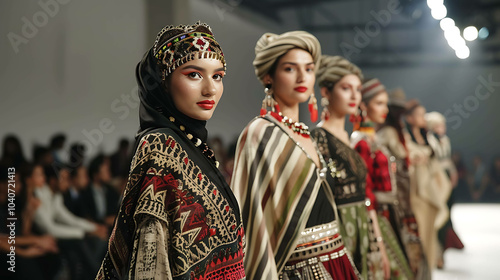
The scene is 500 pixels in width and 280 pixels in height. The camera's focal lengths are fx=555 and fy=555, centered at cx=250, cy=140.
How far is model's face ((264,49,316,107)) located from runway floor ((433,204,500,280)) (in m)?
3.44

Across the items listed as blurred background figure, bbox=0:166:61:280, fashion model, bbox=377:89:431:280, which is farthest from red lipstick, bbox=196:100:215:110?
fashion model, bbox=377:89:431:280

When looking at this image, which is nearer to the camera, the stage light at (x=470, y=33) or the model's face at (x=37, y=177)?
the model's face at (x=37, y=177)

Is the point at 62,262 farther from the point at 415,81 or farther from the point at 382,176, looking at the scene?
the point at 415,81

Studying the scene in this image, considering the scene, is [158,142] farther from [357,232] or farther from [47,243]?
[47,243]

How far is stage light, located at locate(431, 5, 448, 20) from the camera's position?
5.15 metres

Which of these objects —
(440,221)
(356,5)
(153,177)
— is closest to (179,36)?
(153,177)

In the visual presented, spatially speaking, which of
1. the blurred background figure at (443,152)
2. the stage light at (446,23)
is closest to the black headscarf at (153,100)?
the stage light at (446,23)

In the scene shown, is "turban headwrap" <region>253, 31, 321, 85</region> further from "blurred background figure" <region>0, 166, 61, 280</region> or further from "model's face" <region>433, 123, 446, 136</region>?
"model's face" <region>433, 123, 446, 136</region>

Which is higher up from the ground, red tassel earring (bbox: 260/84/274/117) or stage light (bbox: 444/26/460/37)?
Answer: stage light (bbox: 444/26/460/37)

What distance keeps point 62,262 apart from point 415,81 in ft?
13.3

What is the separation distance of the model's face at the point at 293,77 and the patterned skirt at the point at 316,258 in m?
0.55

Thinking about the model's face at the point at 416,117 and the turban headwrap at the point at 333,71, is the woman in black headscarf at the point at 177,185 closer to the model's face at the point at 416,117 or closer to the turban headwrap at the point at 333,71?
the turban headwrap at the point at 333,71

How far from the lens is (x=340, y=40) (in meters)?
4.09

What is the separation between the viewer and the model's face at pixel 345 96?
2811 mm
